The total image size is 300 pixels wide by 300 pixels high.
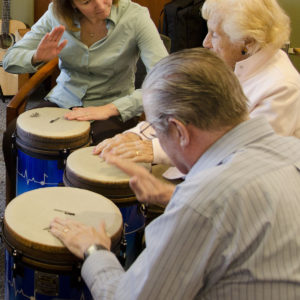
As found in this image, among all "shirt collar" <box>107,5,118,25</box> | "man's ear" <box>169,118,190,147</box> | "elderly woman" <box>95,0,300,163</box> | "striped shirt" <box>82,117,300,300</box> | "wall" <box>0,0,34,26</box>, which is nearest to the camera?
"striped shirt" <box>82,117,300,300</box>

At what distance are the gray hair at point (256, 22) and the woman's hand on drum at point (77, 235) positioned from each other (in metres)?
0.82

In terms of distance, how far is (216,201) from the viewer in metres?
0.85

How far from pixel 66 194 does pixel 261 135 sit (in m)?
0.65

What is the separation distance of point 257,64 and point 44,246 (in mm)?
948

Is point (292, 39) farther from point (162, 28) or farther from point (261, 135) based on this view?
point (261, 135)

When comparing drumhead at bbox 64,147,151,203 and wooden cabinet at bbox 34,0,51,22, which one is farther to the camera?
wooden cabinet at bbox 34,0,51,22

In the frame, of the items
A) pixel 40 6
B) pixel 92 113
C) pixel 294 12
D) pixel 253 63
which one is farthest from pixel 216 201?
Answer: pixel 294 12

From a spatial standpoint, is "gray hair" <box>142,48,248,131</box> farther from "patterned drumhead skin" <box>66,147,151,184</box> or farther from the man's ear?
"patterned drumhead skin" <box>66,147,151,184</box>

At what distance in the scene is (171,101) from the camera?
37.4 inches

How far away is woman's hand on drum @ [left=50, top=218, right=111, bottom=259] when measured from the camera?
1147 mm

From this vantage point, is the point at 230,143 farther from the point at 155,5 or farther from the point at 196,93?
the point at 155,5

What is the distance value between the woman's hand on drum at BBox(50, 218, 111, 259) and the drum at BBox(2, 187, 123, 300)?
0.02 meters

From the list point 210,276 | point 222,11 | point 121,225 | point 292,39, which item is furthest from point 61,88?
point 292,39

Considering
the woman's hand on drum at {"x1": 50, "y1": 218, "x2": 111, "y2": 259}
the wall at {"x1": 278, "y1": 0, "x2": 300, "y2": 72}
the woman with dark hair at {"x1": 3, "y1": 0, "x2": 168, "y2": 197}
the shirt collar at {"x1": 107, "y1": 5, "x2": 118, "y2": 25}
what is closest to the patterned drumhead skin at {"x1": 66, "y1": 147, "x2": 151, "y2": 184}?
the woman's hand on drum at {"x1": 50, "y1": 218, "x2": 111, "y2": 259}
